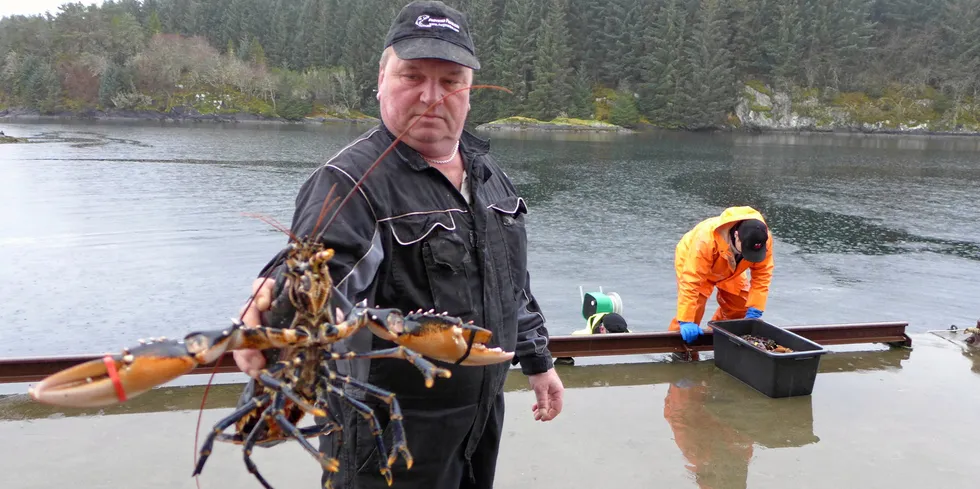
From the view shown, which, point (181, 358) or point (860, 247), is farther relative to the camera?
point (860, 247)

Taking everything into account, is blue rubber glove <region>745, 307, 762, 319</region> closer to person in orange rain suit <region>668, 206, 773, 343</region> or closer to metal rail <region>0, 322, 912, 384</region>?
person in orange rain suit <region>668, 206, 773, 343</region>

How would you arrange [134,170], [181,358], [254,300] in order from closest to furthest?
[181,358]
[254,300]
[134,170]

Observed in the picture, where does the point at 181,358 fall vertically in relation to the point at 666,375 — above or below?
above

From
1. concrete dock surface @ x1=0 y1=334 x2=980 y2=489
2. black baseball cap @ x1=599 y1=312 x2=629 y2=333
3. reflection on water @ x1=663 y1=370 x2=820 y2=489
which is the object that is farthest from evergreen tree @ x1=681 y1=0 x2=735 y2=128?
reflection on water @ x1=663 y1=370 x2=820 y2=489

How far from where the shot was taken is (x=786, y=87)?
8575 centimetres

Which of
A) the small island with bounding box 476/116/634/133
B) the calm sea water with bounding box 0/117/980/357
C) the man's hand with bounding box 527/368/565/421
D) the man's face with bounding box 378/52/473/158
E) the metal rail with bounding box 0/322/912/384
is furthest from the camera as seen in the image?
the small island with bounding box 476/116/634/133

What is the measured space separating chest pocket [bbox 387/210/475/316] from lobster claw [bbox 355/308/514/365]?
30cm

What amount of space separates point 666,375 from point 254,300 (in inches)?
210

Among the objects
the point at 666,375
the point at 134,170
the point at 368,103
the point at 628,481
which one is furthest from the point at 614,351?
the point at 368,103

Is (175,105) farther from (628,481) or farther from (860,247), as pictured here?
(628,481)

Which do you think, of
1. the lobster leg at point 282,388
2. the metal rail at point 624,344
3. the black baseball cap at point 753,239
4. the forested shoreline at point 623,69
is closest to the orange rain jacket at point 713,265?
the black baseball cap at point 753,239

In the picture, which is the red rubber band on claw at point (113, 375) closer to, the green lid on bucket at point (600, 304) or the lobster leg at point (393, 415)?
the lobster leg at point (393, 415)

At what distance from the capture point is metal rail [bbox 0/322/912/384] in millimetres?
5902

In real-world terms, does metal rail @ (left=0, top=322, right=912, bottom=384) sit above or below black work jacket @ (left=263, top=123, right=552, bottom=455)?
below
